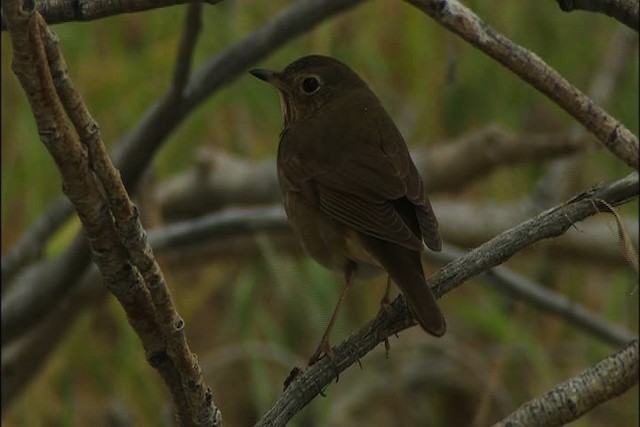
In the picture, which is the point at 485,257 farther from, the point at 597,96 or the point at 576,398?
the point at 597,96

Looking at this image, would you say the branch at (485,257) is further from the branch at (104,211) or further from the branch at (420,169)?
the branch at (420,169)

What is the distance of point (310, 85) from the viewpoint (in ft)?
14.5

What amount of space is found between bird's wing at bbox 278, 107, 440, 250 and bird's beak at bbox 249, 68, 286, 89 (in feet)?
1.05

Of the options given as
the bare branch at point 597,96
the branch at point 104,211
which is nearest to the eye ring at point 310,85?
the bare branch at point 597,96

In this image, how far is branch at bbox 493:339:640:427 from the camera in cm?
230

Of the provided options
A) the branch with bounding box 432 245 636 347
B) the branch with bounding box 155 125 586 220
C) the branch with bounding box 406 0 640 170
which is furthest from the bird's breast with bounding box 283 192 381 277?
the branch with bounding box 155 125 586 220

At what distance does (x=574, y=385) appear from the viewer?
7.67 feet

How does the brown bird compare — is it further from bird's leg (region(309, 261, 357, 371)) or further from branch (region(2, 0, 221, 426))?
branch (region(2, 0, 221, 426))

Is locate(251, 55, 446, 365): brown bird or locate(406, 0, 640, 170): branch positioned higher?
locate(406, 0, 640, 170): branch

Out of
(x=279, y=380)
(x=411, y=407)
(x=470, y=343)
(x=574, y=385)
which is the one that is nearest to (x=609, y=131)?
(x=574, y=385)

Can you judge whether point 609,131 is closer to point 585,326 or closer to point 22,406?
point 585,326

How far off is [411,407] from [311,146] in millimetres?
3759

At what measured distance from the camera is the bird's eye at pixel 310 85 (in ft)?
14.5

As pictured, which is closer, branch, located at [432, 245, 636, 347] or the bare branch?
branch, located at [432, 245, 636, 347]
